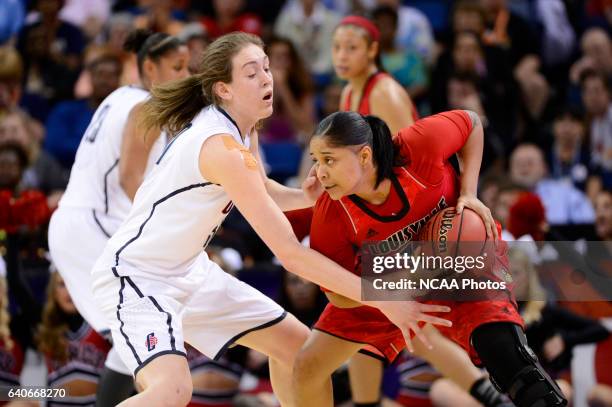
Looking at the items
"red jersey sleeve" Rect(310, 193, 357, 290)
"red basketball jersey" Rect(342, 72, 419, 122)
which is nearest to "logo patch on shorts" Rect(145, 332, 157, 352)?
"red jersey sleeve" Rect(310, 193, 357, 290)

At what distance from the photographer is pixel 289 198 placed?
5055 millimetres

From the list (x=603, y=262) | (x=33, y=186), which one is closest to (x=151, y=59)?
(x=603, y=262)

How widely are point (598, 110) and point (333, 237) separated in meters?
5.50

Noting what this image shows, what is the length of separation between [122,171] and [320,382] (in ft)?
4.81

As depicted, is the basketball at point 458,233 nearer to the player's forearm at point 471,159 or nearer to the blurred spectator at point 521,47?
the player's forearm at point 471,159

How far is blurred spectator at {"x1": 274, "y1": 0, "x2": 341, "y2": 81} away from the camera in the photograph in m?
10.3

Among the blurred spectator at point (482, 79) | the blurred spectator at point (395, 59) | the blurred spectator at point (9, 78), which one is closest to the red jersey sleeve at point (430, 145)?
the blurred spectator at point (482, 79)

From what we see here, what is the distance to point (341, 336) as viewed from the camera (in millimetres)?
4949

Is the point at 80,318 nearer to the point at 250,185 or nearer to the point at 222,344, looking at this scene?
the point at 222,344

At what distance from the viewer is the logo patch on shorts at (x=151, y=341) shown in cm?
436

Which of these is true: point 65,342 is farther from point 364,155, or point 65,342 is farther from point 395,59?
point 395,59

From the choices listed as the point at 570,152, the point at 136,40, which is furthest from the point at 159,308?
the point at 570,152

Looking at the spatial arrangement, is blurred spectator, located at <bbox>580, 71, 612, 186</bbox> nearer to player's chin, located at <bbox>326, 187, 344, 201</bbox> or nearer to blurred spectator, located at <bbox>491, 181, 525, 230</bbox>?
blurred spectator, located at <bbox>491, 181, 525, 230</bbox>

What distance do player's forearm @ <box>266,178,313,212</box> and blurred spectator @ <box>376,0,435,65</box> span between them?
211 inches
